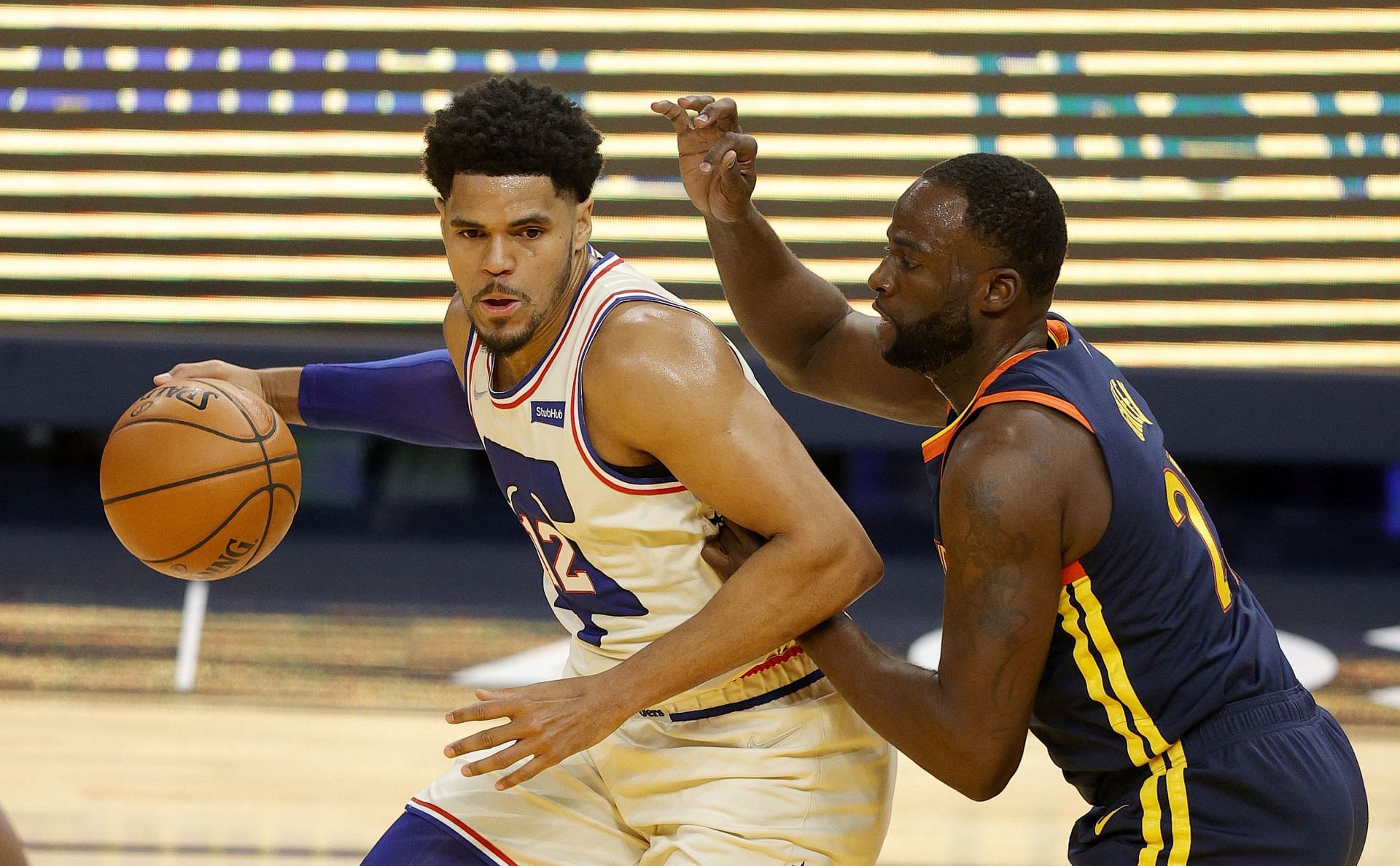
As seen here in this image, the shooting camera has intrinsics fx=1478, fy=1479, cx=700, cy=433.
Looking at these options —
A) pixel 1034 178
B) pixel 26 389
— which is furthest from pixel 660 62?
pixel 1034 178

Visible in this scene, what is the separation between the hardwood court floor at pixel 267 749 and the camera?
377cm

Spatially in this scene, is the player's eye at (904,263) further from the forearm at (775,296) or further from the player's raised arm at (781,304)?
the forearm at (775,296)

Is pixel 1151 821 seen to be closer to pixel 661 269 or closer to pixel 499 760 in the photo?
pixel 499 760

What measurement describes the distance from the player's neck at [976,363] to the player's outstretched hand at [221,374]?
4.29 feet

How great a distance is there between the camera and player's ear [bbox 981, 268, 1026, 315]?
2.13 m

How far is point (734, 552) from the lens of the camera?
2227 millimetres

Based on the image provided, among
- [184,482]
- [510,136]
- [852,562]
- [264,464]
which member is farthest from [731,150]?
[184,482]

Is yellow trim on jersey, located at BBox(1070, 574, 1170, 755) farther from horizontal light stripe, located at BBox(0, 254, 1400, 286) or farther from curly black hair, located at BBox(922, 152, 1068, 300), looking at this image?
horizontal light stripe, located at BBox(0, 254, 1400, 286)

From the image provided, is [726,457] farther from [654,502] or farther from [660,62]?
[660,62]

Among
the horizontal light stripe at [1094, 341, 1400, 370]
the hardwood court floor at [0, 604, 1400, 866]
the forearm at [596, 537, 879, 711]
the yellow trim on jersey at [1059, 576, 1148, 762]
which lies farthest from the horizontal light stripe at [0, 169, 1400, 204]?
the yellow trim on jersey at [1059, 576, 1148, 762]

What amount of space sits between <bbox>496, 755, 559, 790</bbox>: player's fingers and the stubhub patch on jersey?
0.49 meters

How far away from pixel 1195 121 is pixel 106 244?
5.35 m

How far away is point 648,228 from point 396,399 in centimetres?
454

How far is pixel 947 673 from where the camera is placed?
6.55 feet
